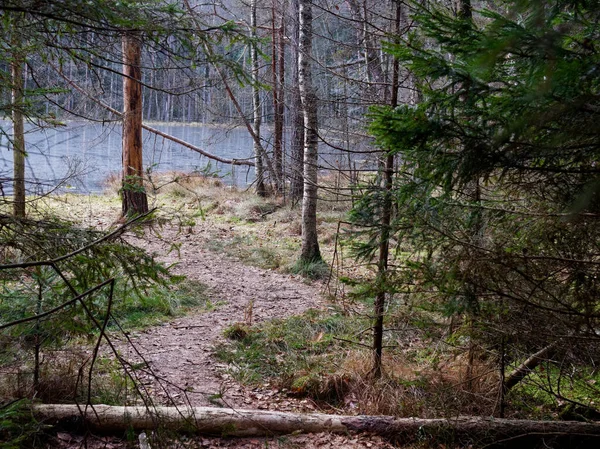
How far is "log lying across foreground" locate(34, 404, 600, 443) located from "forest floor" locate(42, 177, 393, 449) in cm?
9

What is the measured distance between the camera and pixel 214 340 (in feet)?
21.5

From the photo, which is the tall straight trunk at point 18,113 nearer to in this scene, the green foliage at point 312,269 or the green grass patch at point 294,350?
the green grass patch at point 294,350

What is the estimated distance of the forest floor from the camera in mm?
4359

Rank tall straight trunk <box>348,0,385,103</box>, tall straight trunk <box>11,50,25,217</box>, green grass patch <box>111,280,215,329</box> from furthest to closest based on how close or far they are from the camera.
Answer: green grass patch <box>111,280,215,329</box> < tall straight trunk <box>348,0,385,103</box> < tall straight trunk <box>11,50,25,217</box>

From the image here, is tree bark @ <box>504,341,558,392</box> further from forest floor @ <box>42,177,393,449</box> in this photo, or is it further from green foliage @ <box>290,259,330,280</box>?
green foliage @ <box>290,259,330,280</box>

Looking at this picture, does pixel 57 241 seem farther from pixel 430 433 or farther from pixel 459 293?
pixel 430 433

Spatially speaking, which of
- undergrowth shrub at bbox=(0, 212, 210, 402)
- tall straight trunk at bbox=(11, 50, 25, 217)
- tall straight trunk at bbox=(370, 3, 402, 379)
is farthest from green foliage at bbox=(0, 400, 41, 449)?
tall straight trunk at bbox=(370, 3, 402, 379)

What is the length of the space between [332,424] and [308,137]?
565 centimetres

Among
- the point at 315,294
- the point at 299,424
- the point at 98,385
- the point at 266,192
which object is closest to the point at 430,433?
the point at 299,424

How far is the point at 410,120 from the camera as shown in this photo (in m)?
2.64

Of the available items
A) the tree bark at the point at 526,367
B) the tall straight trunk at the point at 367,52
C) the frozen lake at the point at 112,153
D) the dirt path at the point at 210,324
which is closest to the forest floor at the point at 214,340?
the dirt path at the point at 210,324

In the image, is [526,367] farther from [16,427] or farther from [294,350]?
[16,427]

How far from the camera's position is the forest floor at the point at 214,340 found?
436 cm

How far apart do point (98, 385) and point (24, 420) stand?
0.88 metres
